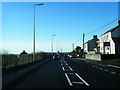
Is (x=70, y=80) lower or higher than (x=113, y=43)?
lower

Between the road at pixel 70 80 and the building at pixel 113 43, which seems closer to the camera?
the road at pixel 70 80

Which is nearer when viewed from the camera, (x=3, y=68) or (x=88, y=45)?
(x=3, y=68)

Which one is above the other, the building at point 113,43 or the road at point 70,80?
the building at point 113,43

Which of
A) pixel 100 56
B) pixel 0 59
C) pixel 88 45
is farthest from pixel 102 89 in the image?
pixel 88 45

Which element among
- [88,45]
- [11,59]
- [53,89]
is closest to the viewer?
[53,89]

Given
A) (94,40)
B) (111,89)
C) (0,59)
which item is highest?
(94,40)

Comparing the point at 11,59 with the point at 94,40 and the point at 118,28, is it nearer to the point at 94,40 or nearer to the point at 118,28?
the point at 118,28

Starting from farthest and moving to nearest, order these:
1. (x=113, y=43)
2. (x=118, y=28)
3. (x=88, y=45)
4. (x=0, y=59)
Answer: (x=88, y=45)
(x=118, y=28)
(x=113, y=43)
(x=0, y=59)

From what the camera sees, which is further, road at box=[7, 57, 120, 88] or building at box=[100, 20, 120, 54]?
building at box=[100, 20, 120, 54]

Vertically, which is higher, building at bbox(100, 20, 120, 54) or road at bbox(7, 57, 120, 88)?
building at bbox(100, 20, 120, 54)

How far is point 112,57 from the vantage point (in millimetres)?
48719

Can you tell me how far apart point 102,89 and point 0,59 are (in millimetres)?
9186

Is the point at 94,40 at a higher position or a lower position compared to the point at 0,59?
higher

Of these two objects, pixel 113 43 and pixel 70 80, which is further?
pixel 113 43
